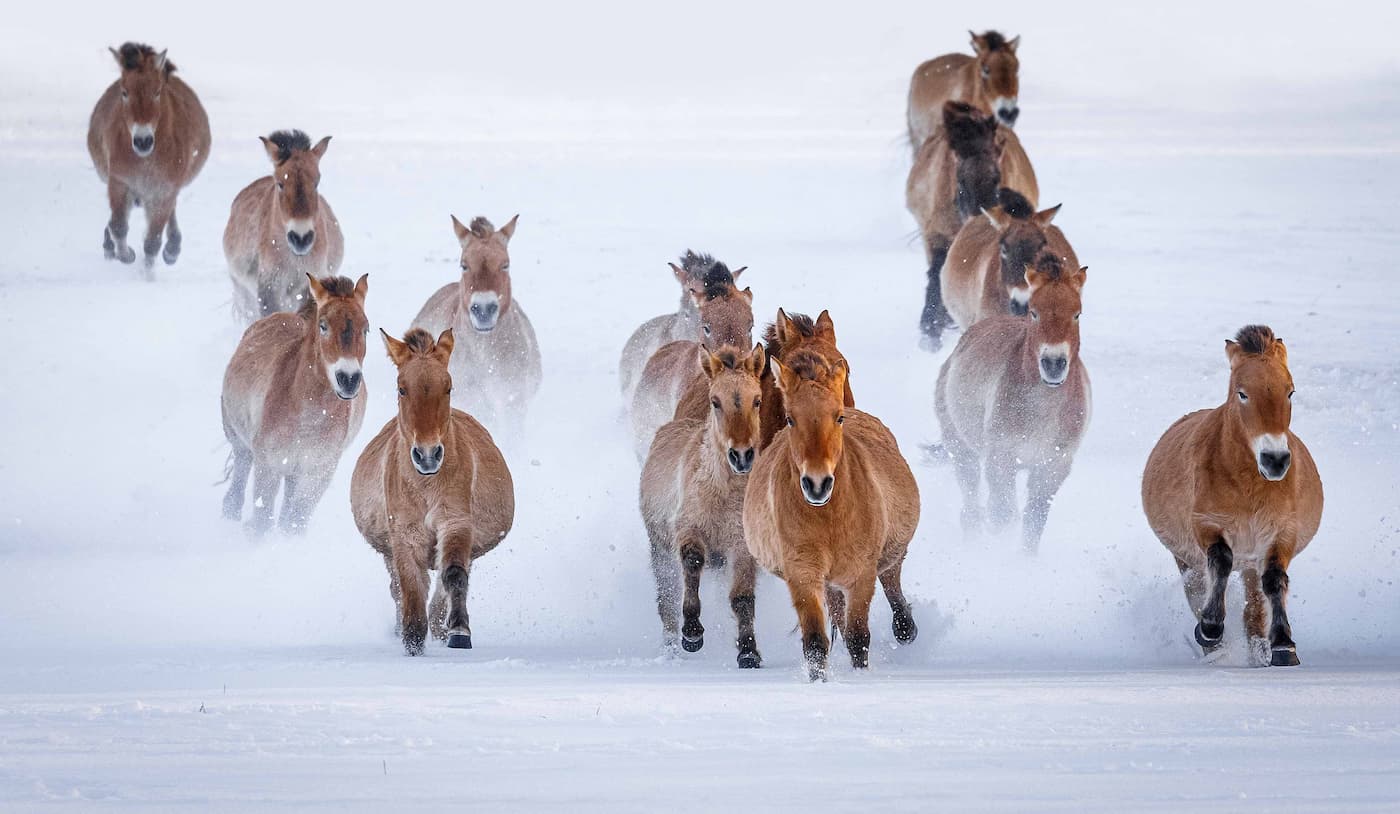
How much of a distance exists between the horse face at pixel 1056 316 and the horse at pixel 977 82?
17.5ft

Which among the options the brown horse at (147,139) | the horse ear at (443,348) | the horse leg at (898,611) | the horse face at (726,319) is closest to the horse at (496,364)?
the horse face at (726,319)

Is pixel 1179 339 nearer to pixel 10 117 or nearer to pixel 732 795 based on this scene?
pixel 732 795

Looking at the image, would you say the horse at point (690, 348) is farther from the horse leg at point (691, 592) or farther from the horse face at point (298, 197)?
the horse face at point (298, 197)

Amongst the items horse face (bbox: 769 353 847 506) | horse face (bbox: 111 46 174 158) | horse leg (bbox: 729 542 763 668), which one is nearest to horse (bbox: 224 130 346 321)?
horse face (bbox: 111 46 174 158)

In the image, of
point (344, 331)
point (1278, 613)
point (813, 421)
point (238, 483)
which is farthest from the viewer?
point (238, 483)

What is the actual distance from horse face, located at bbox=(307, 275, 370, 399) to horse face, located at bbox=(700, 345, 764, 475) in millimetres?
2882

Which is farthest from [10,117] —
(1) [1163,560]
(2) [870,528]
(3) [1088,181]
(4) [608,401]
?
(2) [870,528]

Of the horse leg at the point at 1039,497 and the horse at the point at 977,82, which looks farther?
the horse at the point at 977,82

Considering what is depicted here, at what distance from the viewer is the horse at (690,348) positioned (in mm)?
10094

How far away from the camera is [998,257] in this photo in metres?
13.3

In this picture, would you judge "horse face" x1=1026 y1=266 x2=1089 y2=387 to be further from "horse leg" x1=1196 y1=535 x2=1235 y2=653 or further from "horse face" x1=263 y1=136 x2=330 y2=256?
"horse face" x1=263 y1=136 x2=330 y2=256

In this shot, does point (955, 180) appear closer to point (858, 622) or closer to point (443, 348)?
point (443, 348)

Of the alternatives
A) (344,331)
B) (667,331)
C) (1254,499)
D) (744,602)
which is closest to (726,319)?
(344,331)

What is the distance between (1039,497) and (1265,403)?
350cm
